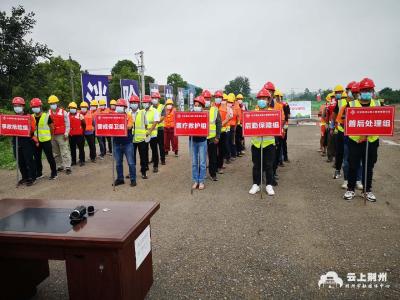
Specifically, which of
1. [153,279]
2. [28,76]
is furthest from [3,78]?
[153,279]

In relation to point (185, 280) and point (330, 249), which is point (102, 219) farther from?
point (330, 249)

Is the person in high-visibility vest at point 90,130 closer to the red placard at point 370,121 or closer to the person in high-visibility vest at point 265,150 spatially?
the person in high-visibility vest at point 265,150

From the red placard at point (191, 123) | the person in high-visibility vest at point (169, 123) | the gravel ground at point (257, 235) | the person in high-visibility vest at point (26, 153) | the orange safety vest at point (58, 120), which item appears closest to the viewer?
the gravel ground at point (257, 235)

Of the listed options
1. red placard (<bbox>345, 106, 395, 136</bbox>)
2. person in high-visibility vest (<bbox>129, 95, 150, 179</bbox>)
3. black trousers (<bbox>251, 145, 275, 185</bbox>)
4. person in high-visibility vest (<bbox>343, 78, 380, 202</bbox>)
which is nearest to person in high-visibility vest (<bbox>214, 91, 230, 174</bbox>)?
black trousers (<bbox>251, 145, 275, 185</bbox>)

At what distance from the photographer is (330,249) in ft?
12.8

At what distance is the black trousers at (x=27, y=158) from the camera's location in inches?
298

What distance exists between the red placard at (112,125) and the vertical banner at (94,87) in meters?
5.16

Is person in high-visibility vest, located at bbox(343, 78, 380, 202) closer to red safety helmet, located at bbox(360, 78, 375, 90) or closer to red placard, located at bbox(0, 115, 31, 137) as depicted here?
red safety helmet, located at bbox(360, 78, 375, 90)

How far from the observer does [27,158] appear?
763 centimetres

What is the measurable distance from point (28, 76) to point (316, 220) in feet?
68.9

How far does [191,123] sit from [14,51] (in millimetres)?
18212

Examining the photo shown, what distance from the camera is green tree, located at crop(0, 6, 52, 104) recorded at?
19047 millimetres

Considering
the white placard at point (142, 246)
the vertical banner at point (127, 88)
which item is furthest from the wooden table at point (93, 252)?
the vertical banner at point (127, 88)

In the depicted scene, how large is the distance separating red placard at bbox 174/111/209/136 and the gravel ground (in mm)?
1304
